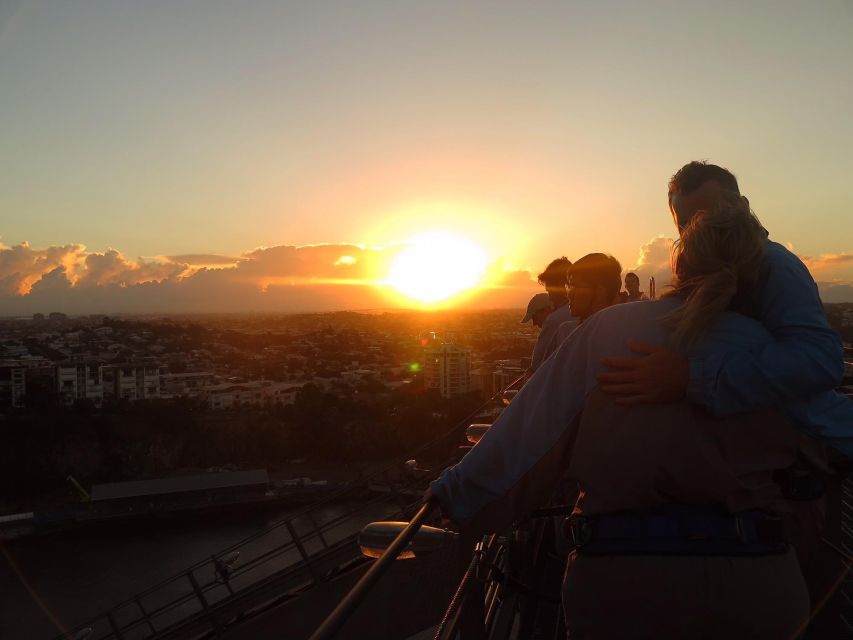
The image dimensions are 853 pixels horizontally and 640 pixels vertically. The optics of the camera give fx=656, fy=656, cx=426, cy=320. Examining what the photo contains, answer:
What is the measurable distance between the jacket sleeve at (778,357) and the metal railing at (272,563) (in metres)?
0.95

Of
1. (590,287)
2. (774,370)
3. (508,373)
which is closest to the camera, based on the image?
(774,370)

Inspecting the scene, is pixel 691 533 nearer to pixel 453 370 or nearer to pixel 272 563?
pixel 272 563

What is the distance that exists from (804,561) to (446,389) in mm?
25982

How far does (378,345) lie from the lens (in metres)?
46.4

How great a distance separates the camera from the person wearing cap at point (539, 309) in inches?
154

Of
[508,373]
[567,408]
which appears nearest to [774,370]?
[567,408]

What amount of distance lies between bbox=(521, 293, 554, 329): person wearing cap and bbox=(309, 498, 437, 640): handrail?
290cm

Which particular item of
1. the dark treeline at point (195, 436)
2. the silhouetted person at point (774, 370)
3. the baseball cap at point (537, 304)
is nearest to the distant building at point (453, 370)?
the dark treeline at point (195, 436)

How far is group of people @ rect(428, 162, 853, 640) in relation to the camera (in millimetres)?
938

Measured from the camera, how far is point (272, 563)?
1625 centimetres

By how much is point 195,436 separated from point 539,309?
26.4m

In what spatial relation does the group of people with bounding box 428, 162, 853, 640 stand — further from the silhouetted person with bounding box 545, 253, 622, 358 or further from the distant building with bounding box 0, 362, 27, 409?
the distant building with bounding box 0, 362, 27, 409

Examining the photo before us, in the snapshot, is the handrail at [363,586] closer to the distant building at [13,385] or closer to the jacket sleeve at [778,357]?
the jacket sleeve at [778,357]

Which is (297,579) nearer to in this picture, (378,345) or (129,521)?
(129,521)
